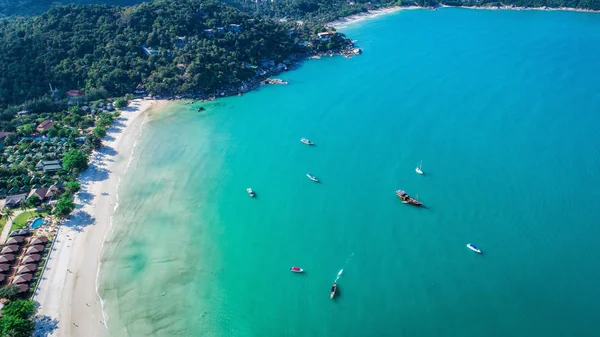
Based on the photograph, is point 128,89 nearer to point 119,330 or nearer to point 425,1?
point 119,330

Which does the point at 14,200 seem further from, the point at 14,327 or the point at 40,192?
the point at 14,327

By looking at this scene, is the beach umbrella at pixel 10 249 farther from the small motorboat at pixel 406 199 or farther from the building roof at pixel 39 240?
the small motorboat at pixel 406 199

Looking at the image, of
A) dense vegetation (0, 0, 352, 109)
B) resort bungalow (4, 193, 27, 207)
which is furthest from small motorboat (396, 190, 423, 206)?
resort bungalow (4, 193, 27, 207)

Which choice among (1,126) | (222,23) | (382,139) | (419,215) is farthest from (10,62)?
(419,215)

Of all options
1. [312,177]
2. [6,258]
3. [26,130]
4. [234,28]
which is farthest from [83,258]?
[234,28]

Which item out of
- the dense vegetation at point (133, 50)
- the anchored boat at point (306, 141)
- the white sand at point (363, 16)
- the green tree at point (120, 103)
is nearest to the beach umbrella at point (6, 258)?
the green tree at point (120, 103)

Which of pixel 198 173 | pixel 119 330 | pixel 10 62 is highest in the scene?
pixel 10 62
